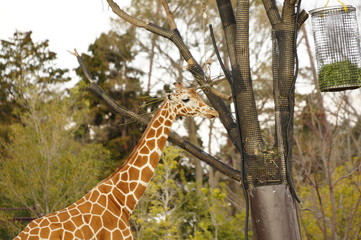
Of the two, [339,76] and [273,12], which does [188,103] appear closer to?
[273,12]

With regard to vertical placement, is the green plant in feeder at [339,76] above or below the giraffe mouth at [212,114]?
above

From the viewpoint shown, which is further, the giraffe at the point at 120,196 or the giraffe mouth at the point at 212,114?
the giraffe mouth at the point at 212,114

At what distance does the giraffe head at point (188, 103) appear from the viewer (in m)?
4.45

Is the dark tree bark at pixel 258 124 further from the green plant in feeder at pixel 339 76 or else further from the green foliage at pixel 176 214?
the green foliage at pixel 176 214

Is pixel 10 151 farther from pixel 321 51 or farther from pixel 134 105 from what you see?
pixel 321 51

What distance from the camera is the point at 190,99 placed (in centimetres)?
451

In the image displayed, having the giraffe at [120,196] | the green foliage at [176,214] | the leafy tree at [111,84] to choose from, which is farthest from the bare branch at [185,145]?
the leafy tree at [111,84]

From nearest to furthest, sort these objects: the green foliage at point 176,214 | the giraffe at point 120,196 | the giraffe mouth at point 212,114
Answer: the giraffe at point 120,196, the giraffe mouth at point 212,114, the green foliage at point 176,214

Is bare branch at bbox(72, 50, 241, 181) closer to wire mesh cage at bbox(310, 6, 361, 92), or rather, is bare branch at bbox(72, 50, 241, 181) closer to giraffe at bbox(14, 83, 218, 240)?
giraffe at bbox(14, 83, 218, 240)

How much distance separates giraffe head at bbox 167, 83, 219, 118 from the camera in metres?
4.45

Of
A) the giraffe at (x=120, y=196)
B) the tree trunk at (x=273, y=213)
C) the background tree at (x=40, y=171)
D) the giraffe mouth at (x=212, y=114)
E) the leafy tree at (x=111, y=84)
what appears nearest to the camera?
the tree trunk at (x=273, y=213)

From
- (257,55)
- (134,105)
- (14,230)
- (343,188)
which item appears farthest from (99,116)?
(343,188)

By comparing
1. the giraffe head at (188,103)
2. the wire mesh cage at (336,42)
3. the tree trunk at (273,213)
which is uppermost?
the wire mesh cage at (336,42)

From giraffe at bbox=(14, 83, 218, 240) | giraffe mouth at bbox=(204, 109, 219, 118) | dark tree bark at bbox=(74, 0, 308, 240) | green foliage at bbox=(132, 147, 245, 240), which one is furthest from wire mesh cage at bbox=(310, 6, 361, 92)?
green foliage at bbox=(132, 147, 245, 240)
